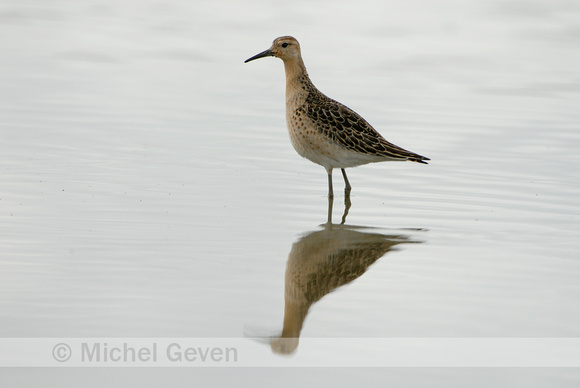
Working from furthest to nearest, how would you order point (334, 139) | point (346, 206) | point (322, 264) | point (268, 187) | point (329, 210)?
point (334, 139) < point (268, 187) < point (346, 206) < point (329, 210) < point (322, 264)

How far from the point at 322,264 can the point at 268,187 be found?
2.64 m

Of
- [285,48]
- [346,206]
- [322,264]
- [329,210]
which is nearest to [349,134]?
[346,206]

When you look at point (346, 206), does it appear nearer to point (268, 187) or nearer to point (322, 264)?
point (268, 187)

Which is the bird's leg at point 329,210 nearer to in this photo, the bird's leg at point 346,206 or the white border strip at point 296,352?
the bird's leg at point 346,206

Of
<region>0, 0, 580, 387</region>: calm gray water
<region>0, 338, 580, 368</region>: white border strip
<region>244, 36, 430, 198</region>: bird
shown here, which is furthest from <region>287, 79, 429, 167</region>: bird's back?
<region>0, 338, 580, 368</region>: white border strip

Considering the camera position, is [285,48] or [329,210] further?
[285,48]

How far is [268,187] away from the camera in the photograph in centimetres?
1041

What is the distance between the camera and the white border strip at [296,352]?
5711mm

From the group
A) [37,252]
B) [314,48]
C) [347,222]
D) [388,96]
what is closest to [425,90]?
[388,96]

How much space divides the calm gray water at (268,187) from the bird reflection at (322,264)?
0.03 metres

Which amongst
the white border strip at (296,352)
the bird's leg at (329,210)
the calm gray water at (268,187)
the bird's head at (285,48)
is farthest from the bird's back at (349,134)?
the white border strip at (296,352)

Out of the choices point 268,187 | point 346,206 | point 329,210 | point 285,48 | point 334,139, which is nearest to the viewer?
point 329,210

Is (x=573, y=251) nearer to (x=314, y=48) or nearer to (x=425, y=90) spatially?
(x=425, y=90)

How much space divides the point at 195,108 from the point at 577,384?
889cm
